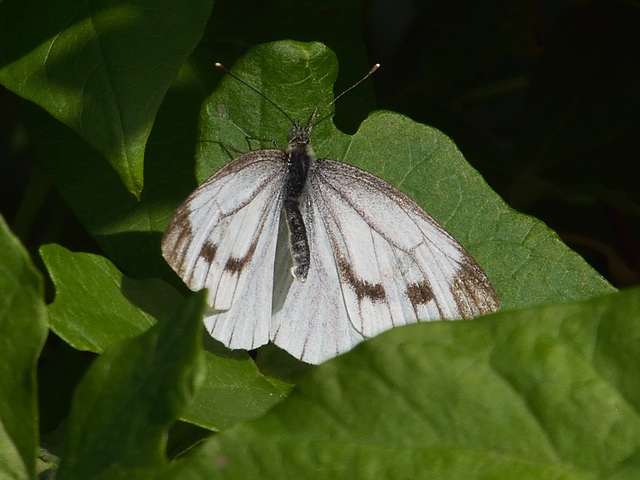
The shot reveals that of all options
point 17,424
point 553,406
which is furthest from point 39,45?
point 553,406

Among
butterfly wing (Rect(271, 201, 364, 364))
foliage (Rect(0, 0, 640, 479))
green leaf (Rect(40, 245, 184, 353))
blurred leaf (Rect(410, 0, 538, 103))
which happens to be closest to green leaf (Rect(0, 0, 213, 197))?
foliage (Rect(0, 0, 640, 479))

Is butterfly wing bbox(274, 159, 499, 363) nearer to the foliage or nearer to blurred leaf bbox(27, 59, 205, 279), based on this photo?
the foliage

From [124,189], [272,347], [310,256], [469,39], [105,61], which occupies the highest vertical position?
[105,61]

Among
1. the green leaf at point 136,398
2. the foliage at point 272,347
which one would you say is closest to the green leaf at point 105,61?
the foliage at point 272,347

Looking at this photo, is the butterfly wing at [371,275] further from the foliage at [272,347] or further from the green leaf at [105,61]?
the green leaf at [105,61]

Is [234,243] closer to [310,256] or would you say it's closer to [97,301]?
[310,256]

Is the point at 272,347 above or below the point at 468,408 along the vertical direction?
below

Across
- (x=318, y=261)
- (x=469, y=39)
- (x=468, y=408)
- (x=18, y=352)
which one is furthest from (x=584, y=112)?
(x=18, y=352)
